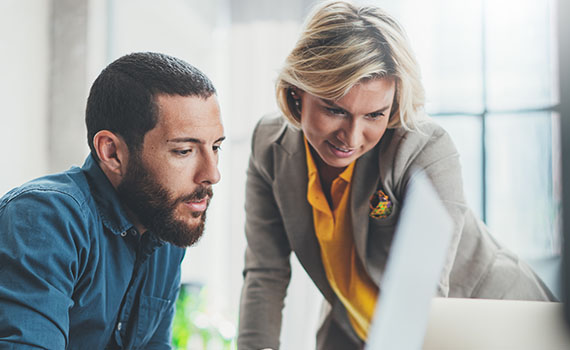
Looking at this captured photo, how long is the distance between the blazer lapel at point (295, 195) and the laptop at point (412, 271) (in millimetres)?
833

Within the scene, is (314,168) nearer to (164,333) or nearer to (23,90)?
(164,333)

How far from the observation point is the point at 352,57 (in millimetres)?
1008

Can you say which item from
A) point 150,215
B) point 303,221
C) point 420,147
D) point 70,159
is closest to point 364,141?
point 420,147

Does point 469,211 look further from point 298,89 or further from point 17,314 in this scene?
point 17,314

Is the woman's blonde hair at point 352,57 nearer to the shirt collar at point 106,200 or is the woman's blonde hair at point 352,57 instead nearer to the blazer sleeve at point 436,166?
the blazer sleeve at point 436,166

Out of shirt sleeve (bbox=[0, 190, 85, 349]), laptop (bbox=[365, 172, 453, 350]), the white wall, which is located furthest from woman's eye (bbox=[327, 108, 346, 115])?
the white wall

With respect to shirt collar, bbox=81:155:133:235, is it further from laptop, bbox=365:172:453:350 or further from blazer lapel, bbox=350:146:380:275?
laptop, bbox=365:172:453:350

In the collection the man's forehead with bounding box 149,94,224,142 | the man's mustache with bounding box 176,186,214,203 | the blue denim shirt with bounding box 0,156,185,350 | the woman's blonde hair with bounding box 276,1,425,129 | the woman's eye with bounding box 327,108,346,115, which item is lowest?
the blue denim shirt with bounding box 0,156,185,350

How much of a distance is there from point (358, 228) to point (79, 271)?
568 millimetres

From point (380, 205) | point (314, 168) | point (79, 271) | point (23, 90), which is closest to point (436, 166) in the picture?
point (380, 205)

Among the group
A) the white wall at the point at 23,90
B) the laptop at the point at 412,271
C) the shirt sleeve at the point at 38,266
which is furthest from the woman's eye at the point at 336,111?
the white wall at the point at 23,90

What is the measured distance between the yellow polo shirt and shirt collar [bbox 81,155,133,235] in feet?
1.40

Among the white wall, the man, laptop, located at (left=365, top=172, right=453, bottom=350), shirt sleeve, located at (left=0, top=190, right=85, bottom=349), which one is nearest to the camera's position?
laptop, located at (left=365, top=172, right=453, bottom=350)

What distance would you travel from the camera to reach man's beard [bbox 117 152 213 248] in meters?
0.93
